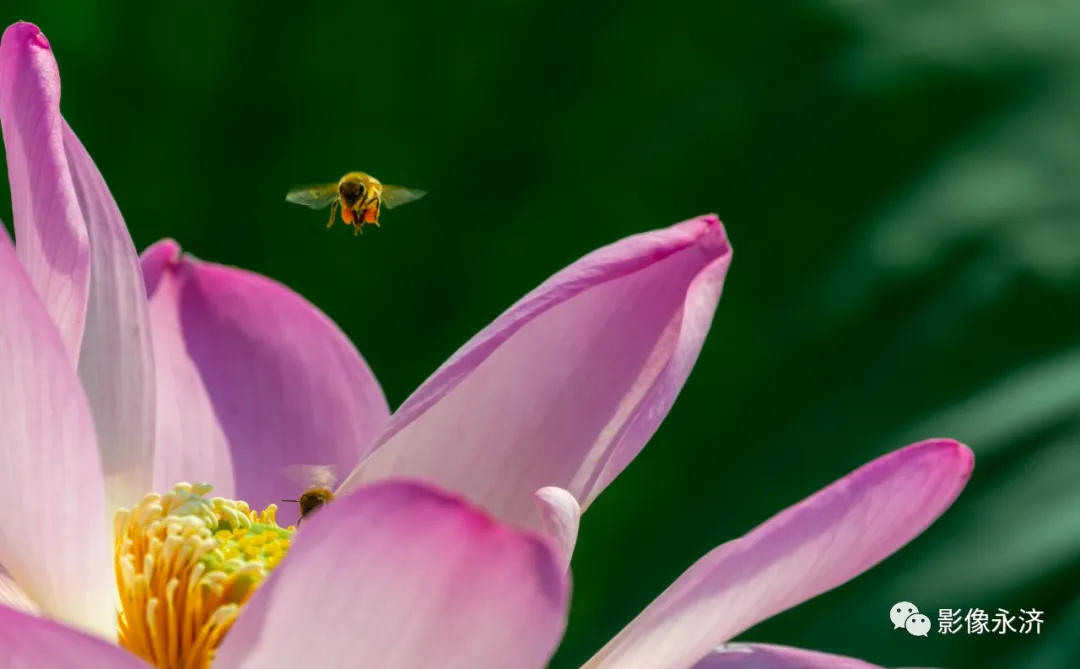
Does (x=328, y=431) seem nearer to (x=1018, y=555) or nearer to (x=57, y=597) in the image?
(x=57, y=597)

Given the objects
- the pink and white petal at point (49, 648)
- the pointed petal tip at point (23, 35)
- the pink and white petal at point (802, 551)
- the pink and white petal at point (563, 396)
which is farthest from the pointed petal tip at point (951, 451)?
the pointed petal tip at point (23, 35)

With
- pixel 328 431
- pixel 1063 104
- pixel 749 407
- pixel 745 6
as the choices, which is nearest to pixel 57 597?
pixel 328 431

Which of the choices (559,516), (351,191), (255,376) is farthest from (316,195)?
(559,516)

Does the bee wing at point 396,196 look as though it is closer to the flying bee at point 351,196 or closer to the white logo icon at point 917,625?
the flying bee at point 351,196

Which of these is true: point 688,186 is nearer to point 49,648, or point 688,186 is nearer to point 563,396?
point 563,396

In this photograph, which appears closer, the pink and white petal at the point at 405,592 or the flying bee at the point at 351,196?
the pink and white petal at the point at 405,592

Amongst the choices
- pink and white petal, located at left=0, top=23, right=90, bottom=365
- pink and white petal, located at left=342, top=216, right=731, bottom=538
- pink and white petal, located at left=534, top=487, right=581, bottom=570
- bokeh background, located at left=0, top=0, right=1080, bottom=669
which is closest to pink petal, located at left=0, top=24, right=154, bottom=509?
pink and white petal, located at left=0, top=23, right=90, bottom=365

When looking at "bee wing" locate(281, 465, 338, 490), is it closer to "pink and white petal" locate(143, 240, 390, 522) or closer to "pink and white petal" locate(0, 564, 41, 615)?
"pink and white petal" locate(143, 240, 390, 522)
